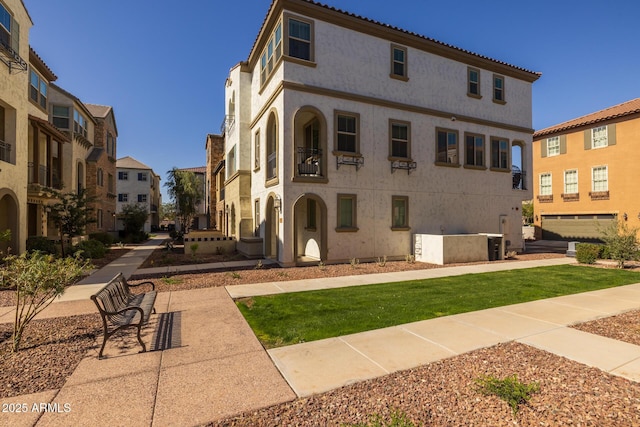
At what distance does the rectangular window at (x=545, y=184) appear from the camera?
99.0 feet

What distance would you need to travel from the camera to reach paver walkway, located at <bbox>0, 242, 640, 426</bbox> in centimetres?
357

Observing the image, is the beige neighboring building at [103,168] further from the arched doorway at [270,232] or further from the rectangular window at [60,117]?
the arched doorway at [270,232]

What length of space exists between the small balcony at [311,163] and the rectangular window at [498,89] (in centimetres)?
1249

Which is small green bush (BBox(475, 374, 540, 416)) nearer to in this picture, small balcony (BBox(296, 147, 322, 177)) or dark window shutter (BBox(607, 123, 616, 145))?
small balcony (BBox(296, 147, 322, 177))

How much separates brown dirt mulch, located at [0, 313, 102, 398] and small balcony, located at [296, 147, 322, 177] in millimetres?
9556

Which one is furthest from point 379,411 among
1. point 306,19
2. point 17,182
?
point 17,182

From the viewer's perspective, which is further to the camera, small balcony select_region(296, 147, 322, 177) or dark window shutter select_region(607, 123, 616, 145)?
dark window shutter select_region(607, 123, 616, 145)

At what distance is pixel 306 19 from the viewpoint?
1391 cm

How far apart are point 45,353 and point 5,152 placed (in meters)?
14.1

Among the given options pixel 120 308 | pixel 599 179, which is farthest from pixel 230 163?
Result: pixel 599 179

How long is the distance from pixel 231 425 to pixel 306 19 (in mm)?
15266

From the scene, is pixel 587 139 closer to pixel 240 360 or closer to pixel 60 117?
pixel 240 360

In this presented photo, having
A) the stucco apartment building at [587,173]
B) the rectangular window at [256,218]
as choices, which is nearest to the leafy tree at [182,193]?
the rectangular window at [256,218]

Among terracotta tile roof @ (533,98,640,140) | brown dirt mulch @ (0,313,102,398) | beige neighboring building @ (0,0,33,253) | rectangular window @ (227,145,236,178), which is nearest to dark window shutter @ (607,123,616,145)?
terracotta tile roof @ (533,98,640,140)
